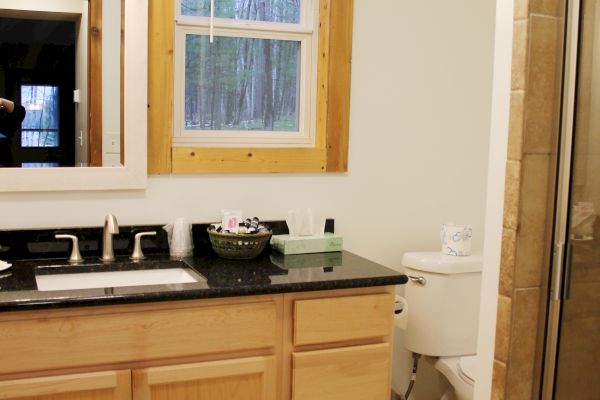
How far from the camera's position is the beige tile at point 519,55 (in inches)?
59.2

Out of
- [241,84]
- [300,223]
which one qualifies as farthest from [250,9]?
[300,223]

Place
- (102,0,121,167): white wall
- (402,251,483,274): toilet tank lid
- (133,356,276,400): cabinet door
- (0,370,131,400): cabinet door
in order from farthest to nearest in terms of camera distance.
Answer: (402,251,483,274): toilet tank lid
(102,0,121,167): white wall
(133,356,276,400): cabinet door
(0,370,131,400): cabinet door

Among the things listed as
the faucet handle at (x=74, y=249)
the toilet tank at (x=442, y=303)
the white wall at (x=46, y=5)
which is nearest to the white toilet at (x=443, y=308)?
the toilet tank at (x=442, y=303)

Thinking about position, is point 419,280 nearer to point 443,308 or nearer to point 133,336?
point 443,308

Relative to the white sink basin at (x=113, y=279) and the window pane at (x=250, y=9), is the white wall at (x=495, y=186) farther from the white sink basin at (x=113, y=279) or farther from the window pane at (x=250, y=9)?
the window pane at (x=250, y=9)

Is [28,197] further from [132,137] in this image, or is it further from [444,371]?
[444,371]

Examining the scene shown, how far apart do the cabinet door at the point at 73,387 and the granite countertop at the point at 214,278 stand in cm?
21

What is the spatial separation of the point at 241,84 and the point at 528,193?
140cm

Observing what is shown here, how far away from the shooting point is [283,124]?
2.71m

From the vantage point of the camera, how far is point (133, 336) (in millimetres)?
1885

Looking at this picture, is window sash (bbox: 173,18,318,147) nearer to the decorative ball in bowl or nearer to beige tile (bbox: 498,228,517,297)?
the decorative ball in bowl

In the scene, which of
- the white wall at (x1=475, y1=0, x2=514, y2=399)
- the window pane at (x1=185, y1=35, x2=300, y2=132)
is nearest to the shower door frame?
the white wall at (x1=475, y1=0, x2=514, y2=399)

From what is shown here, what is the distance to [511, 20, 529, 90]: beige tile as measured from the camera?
59.2 inches

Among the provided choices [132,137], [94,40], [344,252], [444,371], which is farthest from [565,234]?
[94,40]
